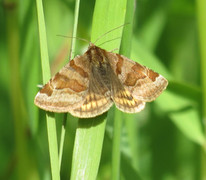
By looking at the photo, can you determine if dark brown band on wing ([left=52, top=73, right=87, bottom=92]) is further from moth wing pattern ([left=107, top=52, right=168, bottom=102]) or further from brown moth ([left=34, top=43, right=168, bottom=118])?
moth wing pattern ([left=107, top=52, right=168, bottom=102])

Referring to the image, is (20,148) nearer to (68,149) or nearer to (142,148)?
(68,149)

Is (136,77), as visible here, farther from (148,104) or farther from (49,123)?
(148,104)

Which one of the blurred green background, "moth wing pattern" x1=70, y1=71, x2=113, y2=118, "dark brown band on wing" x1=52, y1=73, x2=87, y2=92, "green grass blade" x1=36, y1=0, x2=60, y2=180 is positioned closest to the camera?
"green grass blade" x1=36, y1=0, x2=60, y2=180

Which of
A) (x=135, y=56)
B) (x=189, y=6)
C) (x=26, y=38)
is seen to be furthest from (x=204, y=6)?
(x=189, y=6)

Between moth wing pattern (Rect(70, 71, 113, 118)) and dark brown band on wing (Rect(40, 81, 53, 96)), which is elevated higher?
dark brown band on wing (Rect(40, 81, 53, 96))

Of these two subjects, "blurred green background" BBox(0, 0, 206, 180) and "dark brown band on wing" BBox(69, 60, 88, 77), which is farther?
"blurred green background" BBox(0, 0, 206, 180)

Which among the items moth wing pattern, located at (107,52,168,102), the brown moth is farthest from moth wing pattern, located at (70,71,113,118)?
moth wing pattern, located at (107,52,168,102)

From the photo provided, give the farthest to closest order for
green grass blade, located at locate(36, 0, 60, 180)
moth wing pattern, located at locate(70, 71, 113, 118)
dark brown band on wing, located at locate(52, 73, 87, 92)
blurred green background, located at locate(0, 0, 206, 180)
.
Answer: blurred green background, located at locate(0, 0, 206, 180), dark brown band on wing, located at locate(52, 73, 87, 92), moth wing pattern, located at locate(70, 71, 113, 118), green grass blade, located at locate(36, 0, 60, 180)

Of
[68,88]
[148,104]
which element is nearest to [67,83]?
[68,88]
